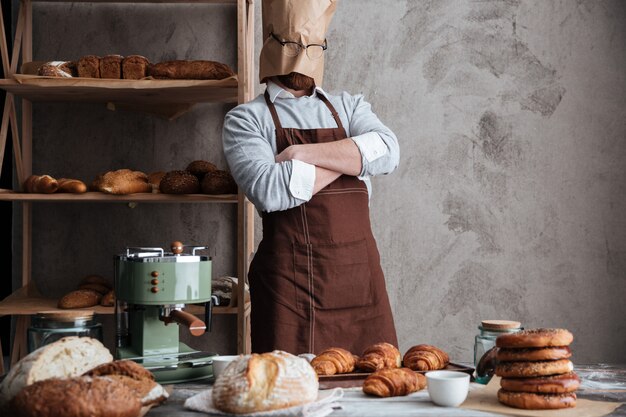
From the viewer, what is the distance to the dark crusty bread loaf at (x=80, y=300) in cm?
304

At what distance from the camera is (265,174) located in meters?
2.31

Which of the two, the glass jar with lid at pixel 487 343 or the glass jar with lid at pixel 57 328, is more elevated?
the glass jar with lid at pixel 57 328

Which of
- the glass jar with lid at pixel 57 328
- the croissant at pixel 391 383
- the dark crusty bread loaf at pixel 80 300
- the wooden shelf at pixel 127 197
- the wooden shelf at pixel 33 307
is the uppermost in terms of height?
the wooden shelf at pixel 127 197

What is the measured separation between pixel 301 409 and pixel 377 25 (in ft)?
8.58

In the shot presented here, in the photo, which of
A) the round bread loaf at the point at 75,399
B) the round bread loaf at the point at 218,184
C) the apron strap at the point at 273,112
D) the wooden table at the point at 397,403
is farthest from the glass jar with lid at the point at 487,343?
the round bread loaf at the point at 218,184

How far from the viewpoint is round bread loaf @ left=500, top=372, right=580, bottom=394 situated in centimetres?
127

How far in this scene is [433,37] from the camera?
3.51 meters

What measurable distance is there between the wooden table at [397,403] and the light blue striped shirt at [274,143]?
0.94 meters

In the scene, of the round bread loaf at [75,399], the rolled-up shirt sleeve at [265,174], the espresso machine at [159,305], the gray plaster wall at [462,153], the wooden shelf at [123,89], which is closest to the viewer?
the round bread loaf at [75,399]

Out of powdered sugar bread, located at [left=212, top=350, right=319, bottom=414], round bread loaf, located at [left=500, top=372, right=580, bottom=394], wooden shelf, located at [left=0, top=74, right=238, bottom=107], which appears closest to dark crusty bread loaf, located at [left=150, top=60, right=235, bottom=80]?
wooden shelf, located at [left=0, top=74, right=238, bottom=107]

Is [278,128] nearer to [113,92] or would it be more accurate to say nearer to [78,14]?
[113,92]

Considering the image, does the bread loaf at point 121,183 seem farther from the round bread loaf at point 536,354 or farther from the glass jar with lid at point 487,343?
the round bread loaf at point 536,354

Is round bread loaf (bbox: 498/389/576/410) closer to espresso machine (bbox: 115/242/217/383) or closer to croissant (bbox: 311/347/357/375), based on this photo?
croissant (bbox: 311/347/357/375)

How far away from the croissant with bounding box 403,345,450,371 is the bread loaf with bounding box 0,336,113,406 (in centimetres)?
61
